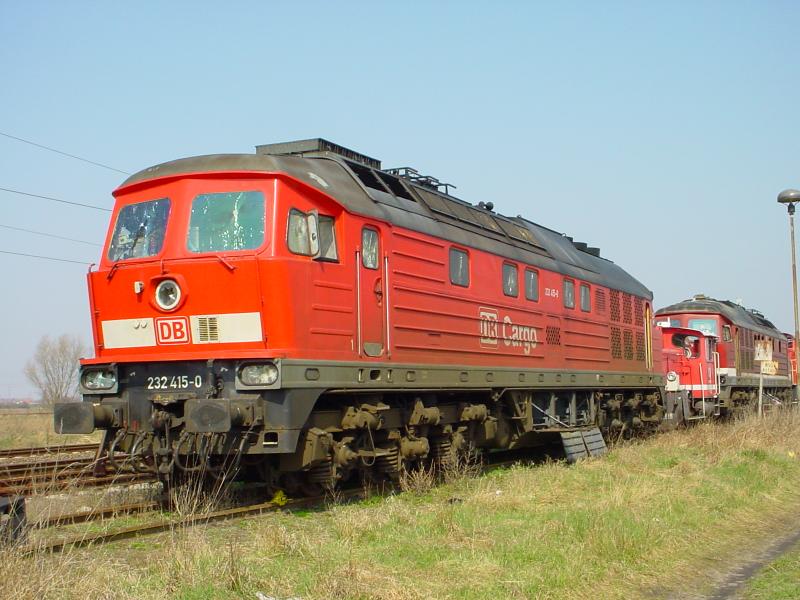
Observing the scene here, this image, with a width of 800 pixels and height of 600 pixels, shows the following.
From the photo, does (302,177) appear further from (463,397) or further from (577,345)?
(577,345)

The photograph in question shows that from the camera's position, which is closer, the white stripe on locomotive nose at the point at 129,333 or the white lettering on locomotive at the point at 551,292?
the white stripe on locomotive nose at the point at 129,333

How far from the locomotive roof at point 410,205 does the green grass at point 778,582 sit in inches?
218

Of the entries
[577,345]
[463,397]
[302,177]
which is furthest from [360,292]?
[577,345]

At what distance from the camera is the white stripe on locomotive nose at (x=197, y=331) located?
9195mm

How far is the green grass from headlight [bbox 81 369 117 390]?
661 centimetres

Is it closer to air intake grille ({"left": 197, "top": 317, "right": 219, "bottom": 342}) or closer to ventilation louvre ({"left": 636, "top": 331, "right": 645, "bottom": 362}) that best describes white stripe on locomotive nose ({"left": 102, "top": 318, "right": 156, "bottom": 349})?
air intake grille ({"left": 197, "top": 317, "right": 219, "bottom": 342})

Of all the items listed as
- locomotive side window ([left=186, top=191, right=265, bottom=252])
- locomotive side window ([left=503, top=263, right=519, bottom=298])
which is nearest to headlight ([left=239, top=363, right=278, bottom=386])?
locomotive side window ([left=186, top=191, right=265, bottom=252])

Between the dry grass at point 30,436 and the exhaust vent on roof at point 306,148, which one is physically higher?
the exhaust vent on roof at point 306,148

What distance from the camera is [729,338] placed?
28.7 metres

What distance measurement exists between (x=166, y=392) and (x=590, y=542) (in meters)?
4.58

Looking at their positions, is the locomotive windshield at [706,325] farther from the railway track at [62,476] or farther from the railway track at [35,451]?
the railway track at [62,476]

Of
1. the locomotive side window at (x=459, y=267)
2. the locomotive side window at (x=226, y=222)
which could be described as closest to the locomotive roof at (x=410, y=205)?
the locomotive side window at (x=459, y=267)

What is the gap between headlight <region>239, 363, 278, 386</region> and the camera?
8984 mm

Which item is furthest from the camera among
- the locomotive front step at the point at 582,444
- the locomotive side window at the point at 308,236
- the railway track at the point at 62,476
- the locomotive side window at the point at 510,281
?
the locomotive front step at the point at 582,444
